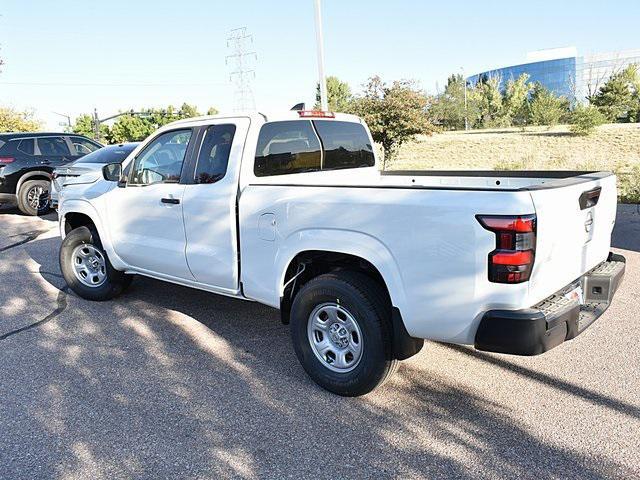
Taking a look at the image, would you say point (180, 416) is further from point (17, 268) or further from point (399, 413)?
point (17, 268)

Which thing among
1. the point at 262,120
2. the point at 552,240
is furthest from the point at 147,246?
the point at 552,240

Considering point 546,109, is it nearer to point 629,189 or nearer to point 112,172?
point 629,189

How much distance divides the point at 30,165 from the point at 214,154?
9259mm

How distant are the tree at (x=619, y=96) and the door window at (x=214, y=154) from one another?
164 ft

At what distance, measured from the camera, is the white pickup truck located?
2.80 metres

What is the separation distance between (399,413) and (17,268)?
607cm

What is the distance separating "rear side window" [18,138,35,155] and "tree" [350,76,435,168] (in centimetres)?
996

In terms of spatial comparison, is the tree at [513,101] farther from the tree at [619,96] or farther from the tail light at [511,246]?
the tail light at [511,246]

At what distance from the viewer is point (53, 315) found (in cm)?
529

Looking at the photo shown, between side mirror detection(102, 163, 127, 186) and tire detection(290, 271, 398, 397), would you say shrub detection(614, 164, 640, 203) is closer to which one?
tire detection(290, 271, 398, 397)

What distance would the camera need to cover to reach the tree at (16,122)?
1482 inches

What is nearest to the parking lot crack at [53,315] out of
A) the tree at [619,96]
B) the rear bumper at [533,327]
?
the rear bumper at [533,327]

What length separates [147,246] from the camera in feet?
15.8

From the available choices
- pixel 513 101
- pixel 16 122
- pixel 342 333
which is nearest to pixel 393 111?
pixel 342 333
